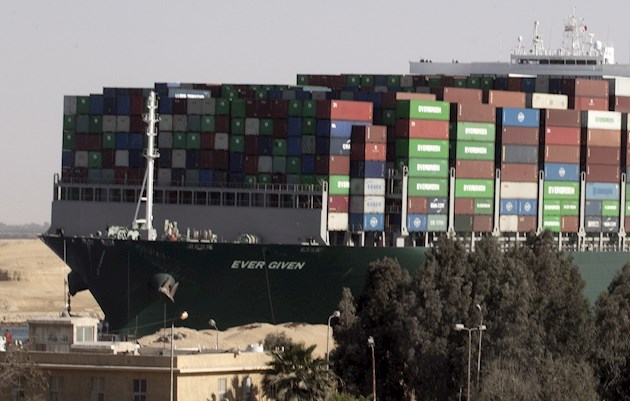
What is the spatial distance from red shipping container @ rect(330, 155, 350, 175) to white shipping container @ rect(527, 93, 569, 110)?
40.9 ft

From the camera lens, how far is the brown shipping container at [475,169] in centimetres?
8444

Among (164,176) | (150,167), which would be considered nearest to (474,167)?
(164,176)

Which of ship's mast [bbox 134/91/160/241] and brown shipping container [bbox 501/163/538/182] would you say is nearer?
ship's mast [bbox 134/91/160/241]

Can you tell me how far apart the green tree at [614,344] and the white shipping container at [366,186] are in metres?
16.7

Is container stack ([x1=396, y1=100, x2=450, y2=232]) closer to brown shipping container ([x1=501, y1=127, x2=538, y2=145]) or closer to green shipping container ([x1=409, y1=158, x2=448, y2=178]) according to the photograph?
green shipping container ([x1=409, y1=158, x2=448, y2=178])

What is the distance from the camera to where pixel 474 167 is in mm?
85062

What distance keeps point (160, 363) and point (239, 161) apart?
39489 millimetres

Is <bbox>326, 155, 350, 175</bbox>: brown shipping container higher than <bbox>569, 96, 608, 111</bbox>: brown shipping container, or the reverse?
<bbox>569, 96, 608, 111</bbox>: brown shipping container

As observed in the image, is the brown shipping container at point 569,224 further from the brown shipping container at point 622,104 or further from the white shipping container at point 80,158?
the white shipping container at point 80,158

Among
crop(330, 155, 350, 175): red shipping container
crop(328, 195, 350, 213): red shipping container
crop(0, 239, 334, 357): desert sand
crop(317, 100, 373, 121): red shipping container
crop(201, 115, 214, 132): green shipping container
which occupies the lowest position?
crop(0, 239, 334, 357): desert sand

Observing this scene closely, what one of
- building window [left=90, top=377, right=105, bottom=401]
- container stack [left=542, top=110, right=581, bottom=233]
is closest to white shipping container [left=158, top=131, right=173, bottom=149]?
container stack [left=542, top=110, right=581, bottom=233]

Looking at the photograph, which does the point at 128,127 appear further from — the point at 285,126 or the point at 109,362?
the point at 109,362

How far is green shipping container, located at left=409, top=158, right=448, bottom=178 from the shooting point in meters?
82.4

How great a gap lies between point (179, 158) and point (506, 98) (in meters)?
15.0
